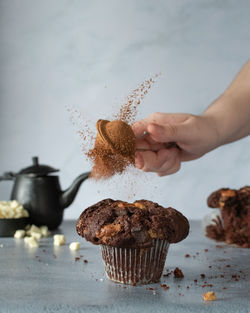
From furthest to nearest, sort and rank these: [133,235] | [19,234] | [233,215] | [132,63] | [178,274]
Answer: [132,63] < [19,234] < [233,215] < [178,274] < [133,235]

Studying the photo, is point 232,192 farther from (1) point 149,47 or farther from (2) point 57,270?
(1) point 149,47

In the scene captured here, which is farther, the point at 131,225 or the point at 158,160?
the point at 158,160

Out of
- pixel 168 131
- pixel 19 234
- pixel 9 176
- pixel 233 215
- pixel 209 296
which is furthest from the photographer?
pixel 9 176

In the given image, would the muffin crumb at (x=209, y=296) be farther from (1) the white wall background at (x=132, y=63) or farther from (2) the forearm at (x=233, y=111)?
(1) the white wall background at (x=132, y=63)

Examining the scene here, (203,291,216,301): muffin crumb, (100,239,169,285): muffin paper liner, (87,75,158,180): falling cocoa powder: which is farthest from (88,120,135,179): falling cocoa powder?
(203,291,216,301): muffin crumb

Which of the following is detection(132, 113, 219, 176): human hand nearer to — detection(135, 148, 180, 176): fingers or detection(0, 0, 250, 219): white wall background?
detection(135, 148, 180, 176): fingers

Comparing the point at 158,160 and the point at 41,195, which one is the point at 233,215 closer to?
the point at 158,160

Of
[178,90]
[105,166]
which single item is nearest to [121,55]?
[178,90]

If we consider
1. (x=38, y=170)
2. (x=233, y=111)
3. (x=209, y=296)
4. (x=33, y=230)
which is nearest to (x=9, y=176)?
(x=38, y=170)
